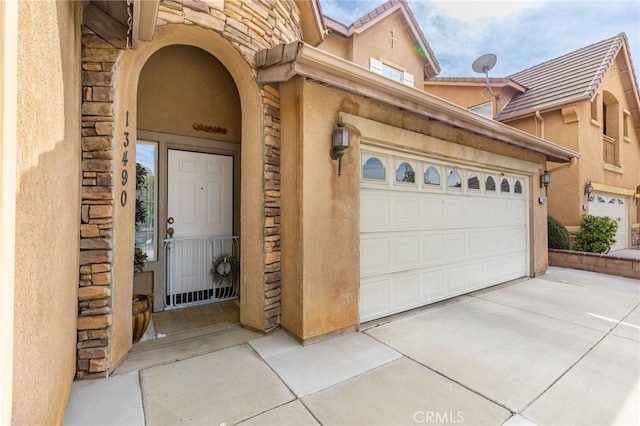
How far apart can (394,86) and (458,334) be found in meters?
3.33

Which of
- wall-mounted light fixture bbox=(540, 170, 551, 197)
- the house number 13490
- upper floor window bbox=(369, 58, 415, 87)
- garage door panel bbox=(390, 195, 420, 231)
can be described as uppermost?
upper floor window bbox=(369, 58, 415, 87)

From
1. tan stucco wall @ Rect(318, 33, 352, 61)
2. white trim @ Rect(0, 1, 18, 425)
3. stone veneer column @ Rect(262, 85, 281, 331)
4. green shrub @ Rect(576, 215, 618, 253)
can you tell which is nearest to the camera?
white trim @ Rect(0, 1, 18, 425)

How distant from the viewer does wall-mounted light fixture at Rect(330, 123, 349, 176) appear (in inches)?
140

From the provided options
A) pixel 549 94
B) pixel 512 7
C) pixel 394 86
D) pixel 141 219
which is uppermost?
pixel 512 7

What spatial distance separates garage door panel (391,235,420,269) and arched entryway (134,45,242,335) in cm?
256

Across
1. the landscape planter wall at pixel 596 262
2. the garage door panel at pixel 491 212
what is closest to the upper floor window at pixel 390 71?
the garage door panel at pixel 491 212

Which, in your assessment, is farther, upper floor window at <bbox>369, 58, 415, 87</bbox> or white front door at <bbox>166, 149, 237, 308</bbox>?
upper floor window at <bbox>369, 58, 415, 87</bbox>

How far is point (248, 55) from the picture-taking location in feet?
11.7

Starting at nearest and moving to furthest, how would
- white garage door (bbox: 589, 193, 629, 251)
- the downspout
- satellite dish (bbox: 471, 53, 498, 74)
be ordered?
the downspout < satellite dish (bbox: 471, 53, 498, 74) < white garage door (bbox: 589, 193, 629, 251)

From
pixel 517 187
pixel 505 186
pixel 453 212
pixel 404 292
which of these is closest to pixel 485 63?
pixel 517 187

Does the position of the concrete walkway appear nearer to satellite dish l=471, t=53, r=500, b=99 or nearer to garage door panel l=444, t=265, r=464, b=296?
garage door panel l=444, t=265, r=464, b=296

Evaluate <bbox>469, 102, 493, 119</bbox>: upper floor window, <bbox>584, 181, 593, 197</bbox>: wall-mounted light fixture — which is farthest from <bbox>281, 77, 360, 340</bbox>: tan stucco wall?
<bbox>469, 102, 493, 119</bbox>: upper floor window

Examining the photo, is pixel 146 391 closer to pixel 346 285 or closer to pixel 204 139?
pixel 346 285

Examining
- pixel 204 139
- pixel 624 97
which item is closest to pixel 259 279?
pixel 204 139
